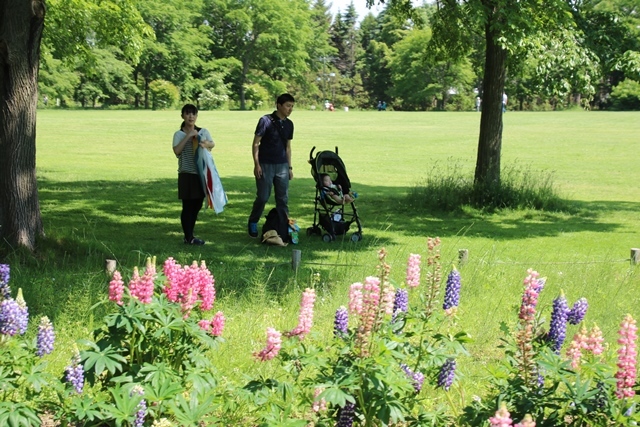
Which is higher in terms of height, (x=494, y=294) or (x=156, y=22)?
(x=156, y=22)

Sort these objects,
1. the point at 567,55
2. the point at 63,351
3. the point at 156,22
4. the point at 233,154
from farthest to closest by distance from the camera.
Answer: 1. the point at 156,22
2. the point at 233,154
3. the point at 567,55
4. the point at 63,351

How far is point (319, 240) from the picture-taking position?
1248 cm

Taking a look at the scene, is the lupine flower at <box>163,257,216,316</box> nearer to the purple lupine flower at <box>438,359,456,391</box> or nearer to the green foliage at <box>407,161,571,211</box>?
the purple lupine flower at <box>438,359,456,391</box>

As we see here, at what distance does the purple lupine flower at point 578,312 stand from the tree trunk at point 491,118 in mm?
12577

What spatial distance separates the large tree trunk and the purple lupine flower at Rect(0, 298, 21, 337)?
6.20m

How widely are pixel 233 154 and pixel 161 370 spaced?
28.6 meters

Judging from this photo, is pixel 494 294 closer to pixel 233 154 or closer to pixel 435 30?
pixel 435 30

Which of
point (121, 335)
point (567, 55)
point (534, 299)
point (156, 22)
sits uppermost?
point (156, 22)

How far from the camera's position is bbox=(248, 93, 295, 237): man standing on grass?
11.2 meters

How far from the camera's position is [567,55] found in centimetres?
1480

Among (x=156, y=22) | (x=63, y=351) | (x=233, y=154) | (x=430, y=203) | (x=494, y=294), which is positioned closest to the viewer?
(x=63, y=351)

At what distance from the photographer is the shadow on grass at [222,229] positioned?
9039 mm

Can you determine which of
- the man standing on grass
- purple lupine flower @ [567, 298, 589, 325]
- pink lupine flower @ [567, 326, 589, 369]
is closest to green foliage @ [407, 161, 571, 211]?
the man standing on grass

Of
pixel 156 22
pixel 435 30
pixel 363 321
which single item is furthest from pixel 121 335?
pixel 156 22
